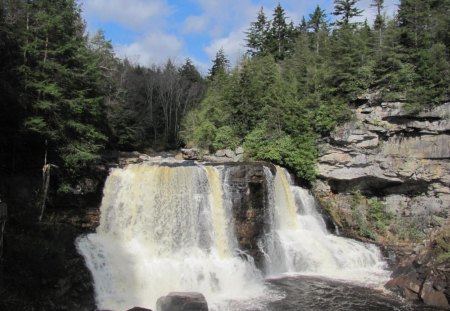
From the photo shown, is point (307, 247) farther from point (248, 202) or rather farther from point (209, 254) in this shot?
point (209, 254)

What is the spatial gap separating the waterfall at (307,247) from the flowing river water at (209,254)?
5cm

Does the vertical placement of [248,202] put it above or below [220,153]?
below

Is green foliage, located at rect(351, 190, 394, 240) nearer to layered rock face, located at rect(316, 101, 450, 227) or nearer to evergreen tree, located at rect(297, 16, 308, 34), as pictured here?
layered rock face, located at rect(316, 101, 450, 227)

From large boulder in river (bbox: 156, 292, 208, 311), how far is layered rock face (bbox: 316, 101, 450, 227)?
1313 cm

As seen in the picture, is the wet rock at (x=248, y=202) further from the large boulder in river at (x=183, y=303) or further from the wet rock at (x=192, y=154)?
the wet rock at (x=192, y=154)

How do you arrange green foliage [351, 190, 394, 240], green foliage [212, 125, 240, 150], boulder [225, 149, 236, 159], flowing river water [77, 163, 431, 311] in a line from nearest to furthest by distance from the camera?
flowing river water [77, 163, 431, 311] < green foliage [351, 190, 394, 240] < boulder [225, 149, 236, 159] < green foliage [212, 125, 240, 150]

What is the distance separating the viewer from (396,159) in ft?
74.3

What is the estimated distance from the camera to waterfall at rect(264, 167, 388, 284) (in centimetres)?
1808

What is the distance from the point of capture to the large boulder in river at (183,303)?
40.6 feet

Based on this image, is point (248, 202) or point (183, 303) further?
point (248, 202)

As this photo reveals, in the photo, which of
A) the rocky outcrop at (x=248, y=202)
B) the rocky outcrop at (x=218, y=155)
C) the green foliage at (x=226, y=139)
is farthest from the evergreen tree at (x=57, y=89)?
the green foliage at (x=226, y=139)


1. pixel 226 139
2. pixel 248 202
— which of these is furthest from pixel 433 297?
pixel 226 139

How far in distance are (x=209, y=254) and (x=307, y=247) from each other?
191 inches

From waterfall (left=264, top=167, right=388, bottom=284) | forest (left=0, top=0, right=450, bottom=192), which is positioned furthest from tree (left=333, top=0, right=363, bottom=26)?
waterfall (left=264, top=167, right=388, bottom=284)
